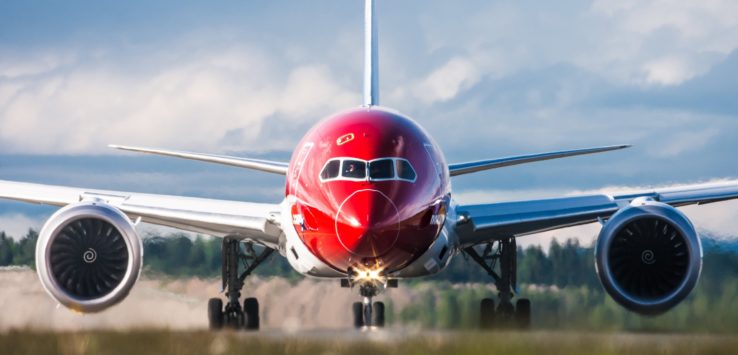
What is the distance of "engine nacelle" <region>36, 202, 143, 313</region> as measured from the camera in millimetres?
20250

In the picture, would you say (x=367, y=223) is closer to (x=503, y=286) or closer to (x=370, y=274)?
(x=370, y=274)

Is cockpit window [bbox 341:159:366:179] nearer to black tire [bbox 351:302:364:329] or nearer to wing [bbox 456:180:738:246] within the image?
wing [bbox 456:180:738:246]

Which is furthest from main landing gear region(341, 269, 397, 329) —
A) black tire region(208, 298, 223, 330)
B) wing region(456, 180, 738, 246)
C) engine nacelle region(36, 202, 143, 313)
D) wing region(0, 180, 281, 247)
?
engine nacelle region(36, 202, 143, 313)

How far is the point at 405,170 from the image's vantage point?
19.0 m

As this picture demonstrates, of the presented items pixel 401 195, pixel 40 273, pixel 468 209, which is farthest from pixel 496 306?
pixel 40 273

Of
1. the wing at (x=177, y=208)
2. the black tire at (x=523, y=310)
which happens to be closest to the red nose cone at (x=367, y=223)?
the wing at (x=177, y=208)

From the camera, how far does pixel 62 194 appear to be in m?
23.1

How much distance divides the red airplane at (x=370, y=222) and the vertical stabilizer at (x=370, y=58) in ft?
12.3

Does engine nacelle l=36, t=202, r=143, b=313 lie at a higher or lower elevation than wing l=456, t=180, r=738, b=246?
lower

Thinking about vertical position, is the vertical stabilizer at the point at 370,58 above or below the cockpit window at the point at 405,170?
above

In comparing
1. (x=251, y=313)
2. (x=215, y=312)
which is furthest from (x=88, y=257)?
(x=251, y=313)

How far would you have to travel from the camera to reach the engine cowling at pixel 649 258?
20453 millimetres

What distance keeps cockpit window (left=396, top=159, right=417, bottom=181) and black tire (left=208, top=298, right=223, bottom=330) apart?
7.00 metres

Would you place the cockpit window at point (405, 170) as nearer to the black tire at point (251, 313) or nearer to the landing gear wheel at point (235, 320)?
the landing gear wheel at point (235, 320)
